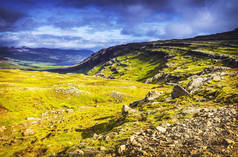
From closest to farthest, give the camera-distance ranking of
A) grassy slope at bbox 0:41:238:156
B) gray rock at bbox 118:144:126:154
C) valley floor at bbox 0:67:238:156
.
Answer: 1. valley floor at bbox 0:67:238:156
2. gray rock at bbox 118:144:126:154
3. grassy slope at bbox 0:41:238:156

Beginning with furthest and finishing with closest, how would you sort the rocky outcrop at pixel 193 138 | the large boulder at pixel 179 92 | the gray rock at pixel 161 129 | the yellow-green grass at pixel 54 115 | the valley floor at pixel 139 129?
the large boulder at pixel 179 92
the yellow-green grass at pixel 54 115
the gray rock at pixel 161 129
the valley floor at pixel 139 129
the rocky outcrop at pixel 193 138

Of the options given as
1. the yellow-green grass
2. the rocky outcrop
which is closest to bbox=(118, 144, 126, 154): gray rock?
the rocky outcrop

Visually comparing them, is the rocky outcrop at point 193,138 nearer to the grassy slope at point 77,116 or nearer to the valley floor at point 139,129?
the valley floor at point 139,129

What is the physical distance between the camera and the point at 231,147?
10.3m

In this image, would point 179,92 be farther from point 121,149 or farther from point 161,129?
point 121,149

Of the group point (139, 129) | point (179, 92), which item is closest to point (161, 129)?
point (139, 129)

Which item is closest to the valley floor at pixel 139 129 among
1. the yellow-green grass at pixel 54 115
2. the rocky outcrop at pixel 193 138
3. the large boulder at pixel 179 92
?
the rocky outcrop at pixel 193 138

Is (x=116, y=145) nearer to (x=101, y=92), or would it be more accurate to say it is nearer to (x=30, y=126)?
(x=30, y=126)

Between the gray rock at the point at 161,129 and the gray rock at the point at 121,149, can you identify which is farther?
the gray rock at the point at 161,129

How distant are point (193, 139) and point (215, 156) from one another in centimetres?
252

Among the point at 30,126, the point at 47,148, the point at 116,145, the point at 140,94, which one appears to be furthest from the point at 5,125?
the point at 140,94

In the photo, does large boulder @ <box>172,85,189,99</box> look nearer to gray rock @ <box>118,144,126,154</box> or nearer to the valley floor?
the valley floor

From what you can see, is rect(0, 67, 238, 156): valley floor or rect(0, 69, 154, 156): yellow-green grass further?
rect(0, 69, 154, 156): yellow-green grass

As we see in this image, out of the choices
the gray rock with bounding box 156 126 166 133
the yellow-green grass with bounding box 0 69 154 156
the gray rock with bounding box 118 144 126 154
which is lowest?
the yellow-green grass with bounding box 0 69 154 156
